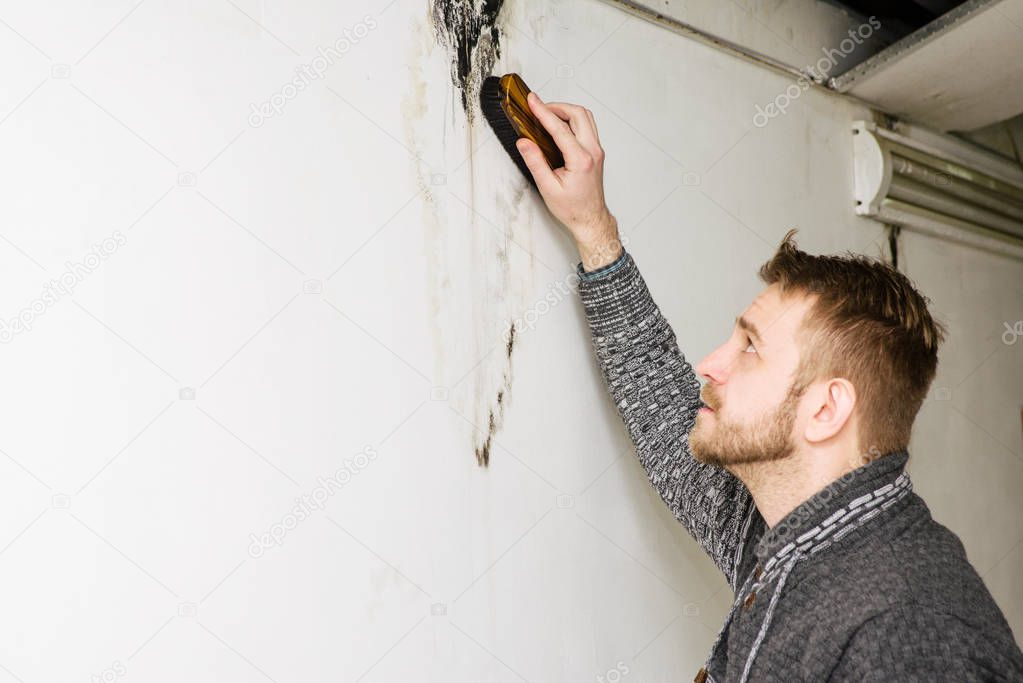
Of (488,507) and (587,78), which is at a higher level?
(587,78)

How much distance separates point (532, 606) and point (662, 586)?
1.10 feet

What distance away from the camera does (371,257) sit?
1390 millimetres

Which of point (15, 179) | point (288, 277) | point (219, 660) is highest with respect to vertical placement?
point (288, 277)

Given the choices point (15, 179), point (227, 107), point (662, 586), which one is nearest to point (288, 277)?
point (227, 107)

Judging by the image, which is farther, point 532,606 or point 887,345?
point 532,606

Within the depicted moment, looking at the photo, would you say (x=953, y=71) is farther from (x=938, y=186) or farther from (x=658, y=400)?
(x=658, y=400)

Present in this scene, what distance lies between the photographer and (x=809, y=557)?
1.29 metres

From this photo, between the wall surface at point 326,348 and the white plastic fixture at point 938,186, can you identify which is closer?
the wall surface at point 326,348

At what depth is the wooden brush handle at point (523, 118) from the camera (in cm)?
149

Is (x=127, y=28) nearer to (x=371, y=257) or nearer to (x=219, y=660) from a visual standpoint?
(x=371, y=257)
